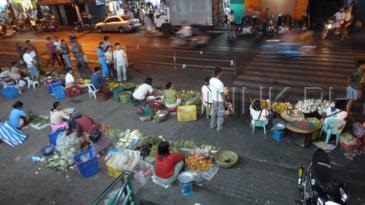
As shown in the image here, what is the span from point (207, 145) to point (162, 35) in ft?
58.1

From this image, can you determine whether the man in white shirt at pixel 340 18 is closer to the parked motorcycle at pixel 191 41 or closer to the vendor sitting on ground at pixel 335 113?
the parked motorcycle at pixel 191 41

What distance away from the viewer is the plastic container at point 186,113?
10195 millimetres

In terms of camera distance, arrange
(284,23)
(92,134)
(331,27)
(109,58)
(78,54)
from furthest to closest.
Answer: (284,23) → (331,27) → (78,54) → (109,58) → (92,134)

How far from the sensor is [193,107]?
1017cm

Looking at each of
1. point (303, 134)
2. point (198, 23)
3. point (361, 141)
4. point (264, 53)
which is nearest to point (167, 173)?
point (303, 134)

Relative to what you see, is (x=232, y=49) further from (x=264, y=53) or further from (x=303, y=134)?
(x=303, y=134)

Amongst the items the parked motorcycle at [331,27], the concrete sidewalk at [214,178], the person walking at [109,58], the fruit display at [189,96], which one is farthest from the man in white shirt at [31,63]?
the parked motorcycle at [331,27]

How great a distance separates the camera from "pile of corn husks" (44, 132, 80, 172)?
8.40 metres

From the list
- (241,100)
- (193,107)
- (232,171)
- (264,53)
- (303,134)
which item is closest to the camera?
(232,171)

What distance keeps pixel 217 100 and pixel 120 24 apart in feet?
68.2

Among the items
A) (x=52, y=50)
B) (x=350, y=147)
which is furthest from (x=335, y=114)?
(x=52, y=50)

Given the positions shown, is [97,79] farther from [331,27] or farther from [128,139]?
[331,27]

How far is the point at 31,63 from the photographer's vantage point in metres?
15.3

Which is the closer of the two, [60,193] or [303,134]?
[60,193]
